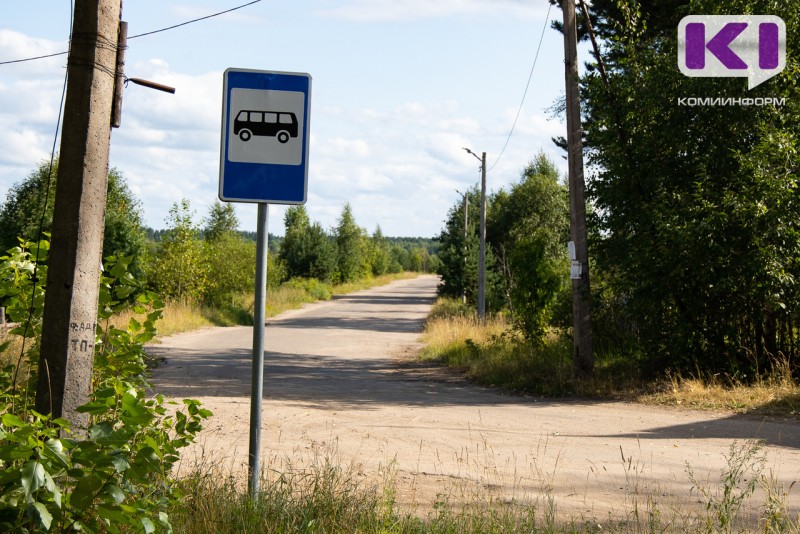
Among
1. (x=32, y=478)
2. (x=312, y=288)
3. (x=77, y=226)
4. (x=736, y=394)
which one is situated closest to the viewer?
(x=32, y=478)

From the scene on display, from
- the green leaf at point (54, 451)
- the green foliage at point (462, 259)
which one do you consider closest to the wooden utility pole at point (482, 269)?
the green foliage at point (462, 259)

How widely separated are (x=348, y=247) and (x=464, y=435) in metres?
66.3

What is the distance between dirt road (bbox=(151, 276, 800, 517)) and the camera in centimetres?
724

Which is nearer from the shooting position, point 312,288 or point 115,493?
point 115,493

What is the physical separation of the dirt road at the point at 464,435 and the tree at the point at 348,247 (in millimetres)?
54474

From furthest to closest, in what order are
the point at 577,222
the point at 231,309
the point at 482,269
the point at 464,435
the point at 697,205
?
the point at 231,309 < the point at 482,269 < the point at 577,222 < the point at 697,205 < the point at 464,435

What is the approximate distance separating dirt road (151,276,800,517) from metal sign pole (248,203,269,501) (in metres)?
1.04

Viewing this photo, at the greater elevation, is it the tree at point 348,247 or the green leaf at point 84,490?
the tree at point 348,247

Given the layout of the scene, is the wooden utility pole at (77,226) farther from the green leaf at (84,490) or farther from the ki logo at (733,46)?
the ki logo at (733,46)

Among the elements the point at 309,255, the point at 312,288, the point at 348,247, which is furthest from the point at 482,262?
the point at 348,247

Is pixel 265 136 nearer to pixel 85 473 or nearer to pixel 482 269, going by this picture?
pixel 85 473

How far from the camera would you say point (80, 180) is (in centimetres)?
452

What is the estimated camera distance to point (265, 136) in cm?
507

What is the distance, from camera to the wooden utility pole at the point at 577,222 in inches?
586
